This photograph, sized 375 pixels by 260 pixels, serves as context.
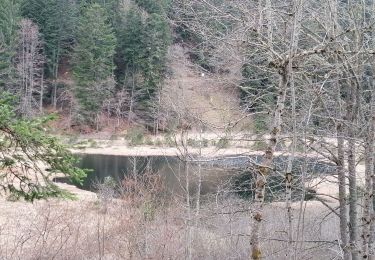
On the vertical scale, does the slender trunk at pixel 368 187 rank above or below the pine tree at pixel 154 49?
below

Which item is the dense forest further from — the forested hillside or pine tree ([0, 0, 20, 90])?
pine tree ([0, 0, 20, 90])

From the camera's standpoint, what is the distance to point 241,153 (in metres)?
5.31

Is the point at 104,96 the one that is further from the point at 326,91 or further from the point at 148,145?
the point at 326,91

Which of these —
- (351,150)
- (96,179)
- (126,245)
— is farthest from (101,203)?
(351,150)

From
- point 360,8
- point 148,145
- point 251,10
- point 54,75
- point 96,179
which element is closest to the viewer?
point 251,10

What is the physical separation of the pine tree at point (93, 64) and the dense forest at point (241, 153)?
7507 millimetres

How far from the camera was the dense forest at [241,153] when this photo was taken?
4707 mm

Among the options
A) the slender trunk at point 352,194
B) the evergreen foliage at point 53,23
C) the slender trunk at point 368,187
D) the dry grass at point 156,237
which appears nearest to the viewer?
the slender trunk at point 368,187

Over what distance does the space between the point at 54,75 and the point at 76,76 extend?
5385 millimetres

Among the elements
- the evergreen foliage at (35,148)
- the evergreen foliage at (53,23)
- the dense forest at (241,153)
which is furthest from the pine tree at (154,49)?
the evergreen foliage at (35,148)

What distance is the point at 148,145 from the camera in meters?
37.1

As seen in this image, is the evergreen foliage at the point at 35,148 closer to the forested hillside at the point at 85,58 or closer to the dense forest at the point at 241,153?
the dense forest at the point at 241,153

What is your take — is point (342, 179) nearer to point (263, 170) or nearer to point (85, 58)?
point (263, 170)

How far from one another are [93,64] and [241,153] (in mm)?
38751
